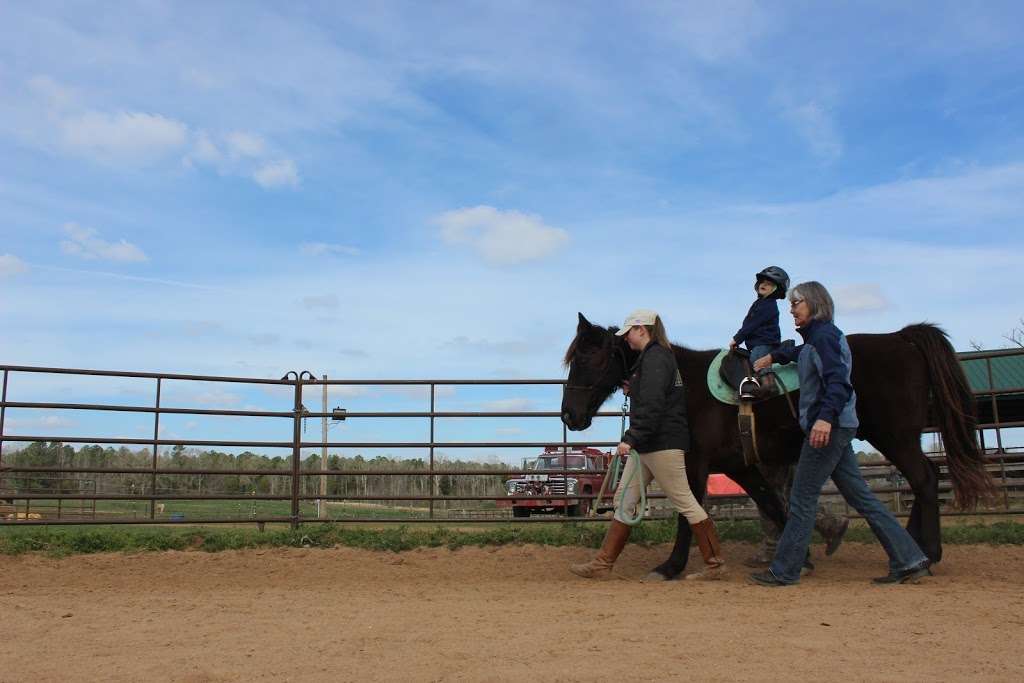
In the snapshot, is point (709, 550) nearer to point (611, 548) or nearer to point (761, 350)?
point (611, 548)

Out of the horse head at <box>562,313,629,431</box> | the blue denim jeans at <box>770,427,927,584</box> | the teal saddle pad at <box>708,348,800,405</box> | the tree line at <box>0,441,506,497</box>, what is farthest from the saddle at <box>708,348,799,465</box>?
the tree line at <box>0,441,506,497</box>

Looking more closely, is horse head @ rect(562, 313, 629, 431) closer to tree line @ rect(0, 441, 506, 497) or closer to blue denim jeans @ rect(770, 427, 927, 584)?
blue denim jeans @ rect(770, 427, 927, 584)

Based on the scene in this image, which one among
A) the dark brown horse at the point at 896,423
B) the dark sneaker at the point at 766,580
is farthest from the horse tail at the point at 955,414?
the dark sneaker at the point at 766,580

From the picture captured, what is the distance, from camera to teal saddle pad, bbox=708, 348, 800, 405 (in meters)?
5.74

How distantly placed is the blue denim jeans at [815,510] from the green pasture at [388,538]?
176cm

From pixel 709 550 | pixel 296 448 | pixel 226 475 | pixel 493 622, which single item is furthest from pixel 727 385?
pixel 226 475

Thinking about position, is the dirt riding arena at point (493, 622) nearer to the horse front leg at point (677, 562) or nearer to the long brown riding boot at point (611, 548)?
the long brown riding boot at point (611, 548)

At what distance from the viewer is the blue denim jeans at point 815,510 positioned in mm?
5320

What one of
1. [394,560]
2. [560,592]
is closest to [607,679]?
[560,592]

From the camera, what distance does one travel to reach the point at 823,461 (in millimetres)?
5336

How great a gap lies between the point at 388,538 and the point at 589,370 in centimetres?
258

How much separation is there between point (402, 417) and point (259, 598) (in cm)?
325

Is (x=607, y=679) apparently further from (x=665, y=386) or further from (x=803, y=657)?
(x=665, y=386)

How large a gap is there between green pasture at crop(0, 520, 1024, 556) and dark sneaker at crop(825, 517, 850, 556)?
680 mm
